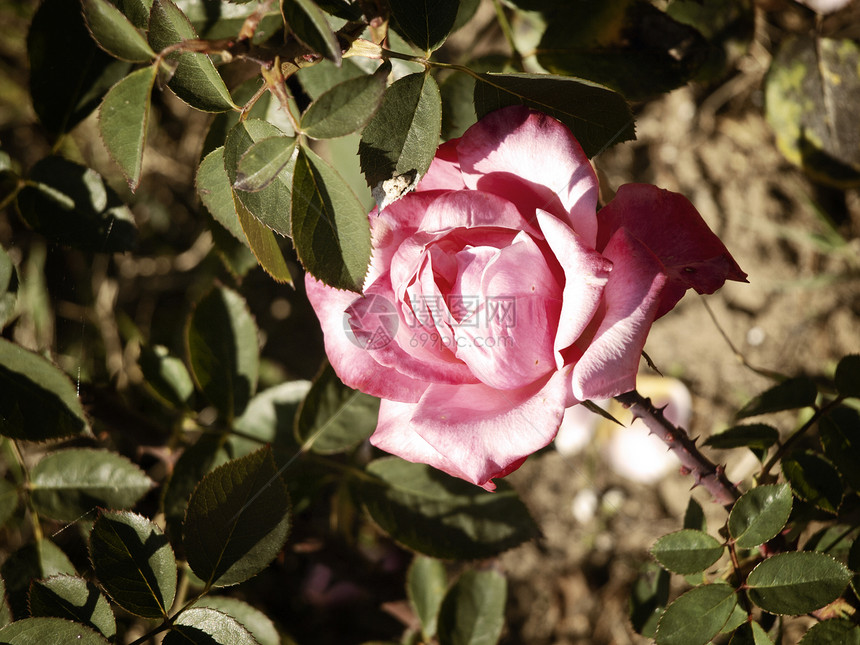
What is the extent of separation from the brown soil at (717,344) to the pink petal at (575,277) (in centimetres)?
121

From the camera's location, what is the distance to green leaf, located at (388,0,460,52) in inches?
29.0

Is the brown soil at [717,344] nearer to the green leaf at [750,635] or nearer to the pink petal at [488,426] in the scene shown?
the green leaf at [750,635]

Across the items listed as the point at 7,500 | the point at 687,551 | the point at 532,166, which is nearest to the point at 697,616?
the point at 687,551

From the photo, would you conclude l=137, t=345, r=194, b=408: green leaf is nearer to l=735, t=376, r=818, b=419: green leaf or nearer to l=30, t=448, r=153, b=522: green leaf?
l=30, t=448, r=153, b=522: green leaf

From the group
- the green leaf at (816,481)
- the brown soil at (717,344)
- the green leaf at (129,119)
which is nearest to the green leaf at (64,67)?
the green leaf at (129,119)

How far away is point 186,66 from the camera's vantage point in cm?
73

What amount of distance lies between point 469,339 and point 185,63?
1.55 ft

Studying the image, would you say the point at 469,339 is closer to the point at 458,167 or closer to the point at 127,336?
the point at 458,167

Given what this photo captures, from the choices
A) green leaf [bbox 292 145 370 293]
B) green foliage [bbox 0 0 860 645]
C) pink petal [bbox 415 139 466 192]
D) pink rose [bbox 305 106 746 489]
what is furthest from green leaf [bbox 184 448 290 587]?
pink petal [bbox 415 139 466 192]

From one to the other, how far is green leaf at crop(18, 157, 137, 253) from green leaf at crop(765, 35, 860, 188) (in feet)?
4.50

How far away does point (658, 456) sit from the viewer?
1.65m

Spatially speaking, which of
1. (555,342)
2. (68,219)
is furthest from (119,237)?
(555,342)

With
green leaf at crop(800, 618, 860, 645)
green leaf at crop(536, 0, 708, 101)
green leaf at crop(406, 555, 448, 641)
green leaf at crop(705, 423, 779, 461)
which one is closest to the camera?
green leaf at crop(800, 618, 860, 645)

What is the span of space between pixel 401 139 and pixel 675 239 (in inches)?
13.6
